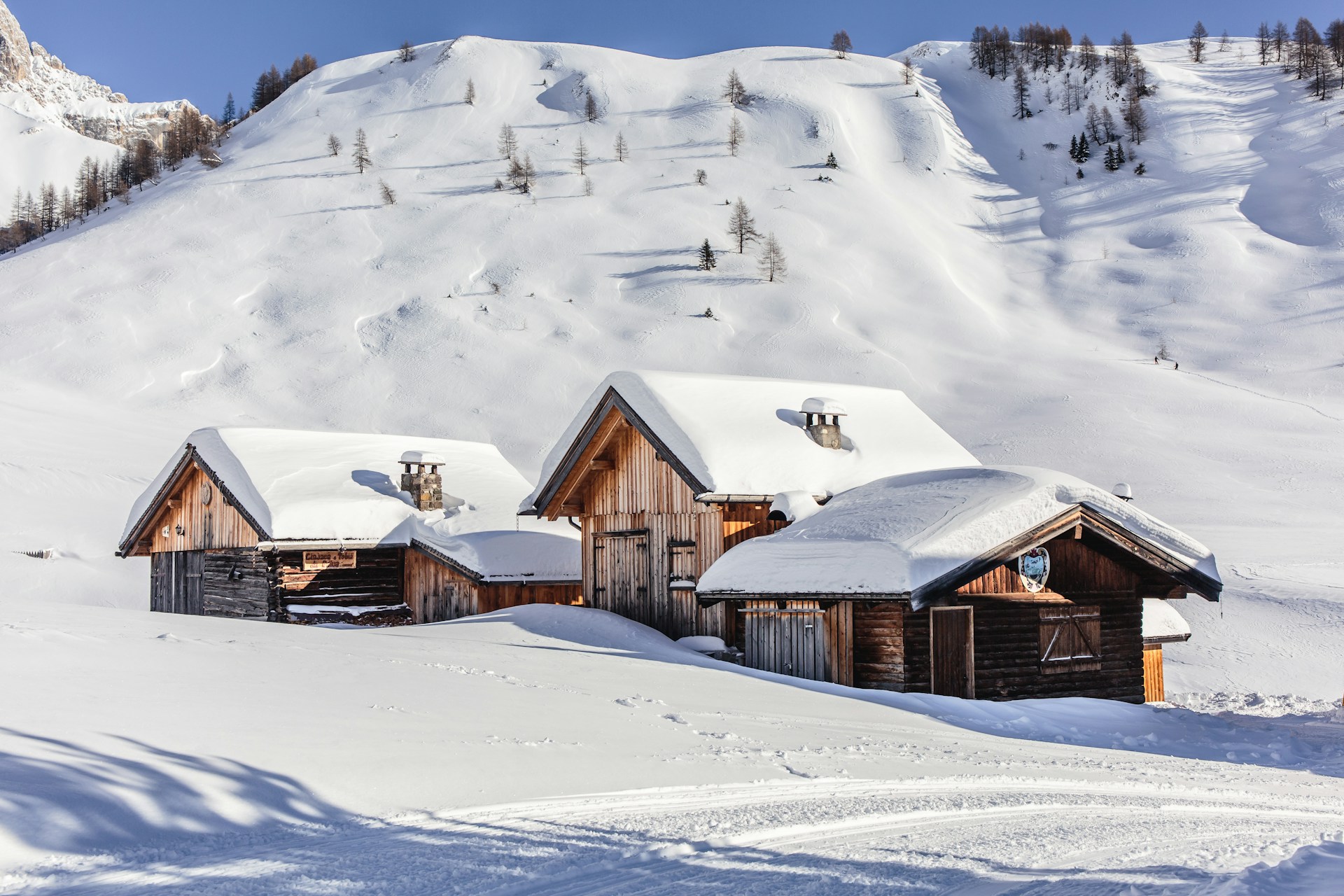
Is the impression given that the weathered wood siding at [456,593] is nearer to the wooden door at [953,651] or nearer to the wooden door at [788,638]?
the wooden door at [788,638]

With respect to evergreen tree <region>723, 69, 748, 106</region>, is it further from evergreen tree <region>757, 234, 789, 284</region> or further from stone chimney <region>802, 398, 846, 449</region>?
stone chimney <region>802, 398, 846, 449</region>

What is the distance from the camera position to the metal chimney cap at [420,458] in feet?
91.3

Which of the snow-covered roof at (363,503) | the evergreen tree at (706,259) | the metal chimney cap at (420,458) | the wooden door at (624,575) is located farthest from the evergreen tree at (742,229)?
the wooden door at (624,575)

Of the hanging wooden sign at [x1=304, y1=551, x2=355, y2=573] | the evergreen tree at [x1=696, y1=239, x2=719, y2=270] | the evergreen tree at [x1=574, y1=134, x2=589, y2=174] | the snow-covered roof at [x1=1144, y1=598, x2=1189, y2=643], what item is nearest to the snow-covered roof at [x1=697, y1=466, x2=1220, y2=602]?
the snow-covered roof at [x1=1144, y1=598, x2=1189, y2=643]

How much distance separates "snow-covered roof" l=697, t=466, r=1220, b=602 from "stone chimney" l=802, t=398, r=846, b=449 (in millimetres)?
2986

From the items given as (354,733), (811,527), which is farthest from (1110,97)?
(354,733)

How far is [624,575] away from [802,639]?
5724 millimetres

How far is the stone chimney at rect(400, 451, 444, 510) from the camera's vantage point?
27703mm

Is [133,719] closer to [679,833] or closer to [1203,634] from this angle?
[679,833]

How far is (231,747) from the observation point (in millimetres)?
7953

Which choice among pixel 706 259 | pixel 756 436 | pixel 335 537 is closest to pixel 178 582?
pixel 335 537

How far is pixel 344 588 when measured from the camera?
26.6m

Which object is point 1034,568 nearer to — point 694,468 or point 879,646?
point 879,646

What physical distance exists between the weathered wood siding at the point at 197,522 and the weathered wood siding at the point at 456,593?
3.79 metres
